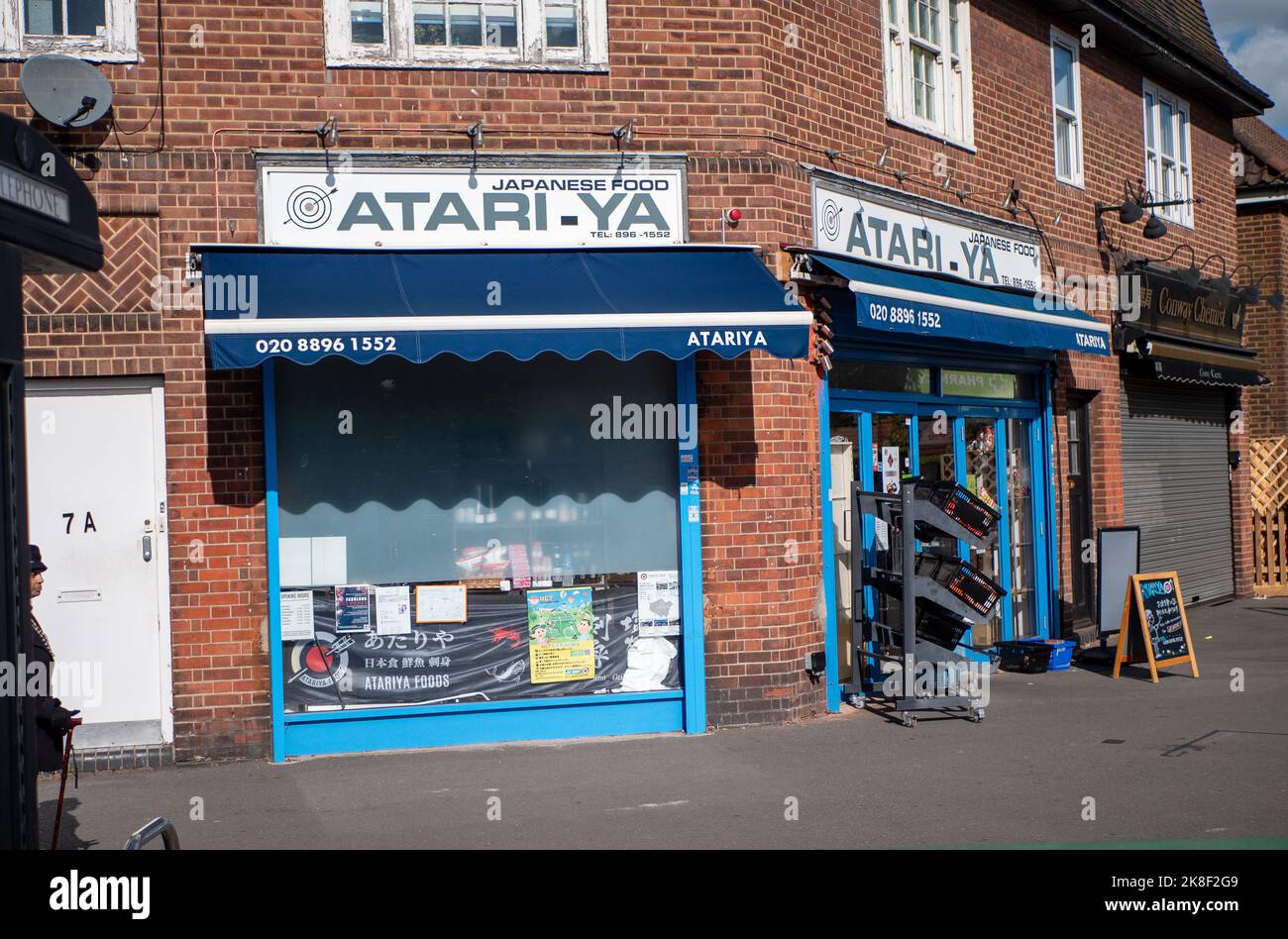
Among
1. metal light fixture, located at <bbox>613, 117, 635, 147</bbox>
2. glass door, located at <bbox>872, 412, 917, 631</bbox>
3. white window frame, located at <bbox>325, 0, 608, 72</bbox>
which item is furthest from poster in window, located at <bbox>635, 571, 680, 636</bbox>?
white window frame, located at <bbox>325, 0, 608, 72</bbox>

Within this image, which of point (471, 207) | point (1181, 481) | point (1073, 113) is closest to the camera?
point (471, 207)

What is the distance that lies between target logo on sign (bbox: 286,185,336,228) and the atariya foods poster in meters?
2.56

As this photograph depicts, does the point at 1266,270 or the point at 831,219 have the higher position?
the point at 1266,270

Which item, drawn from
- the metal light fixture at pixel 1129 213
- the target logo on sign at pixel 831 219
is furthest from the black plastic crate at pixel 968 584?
the metal light fixture at pixel 1129 213

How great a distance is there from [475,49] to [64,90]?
2.77m

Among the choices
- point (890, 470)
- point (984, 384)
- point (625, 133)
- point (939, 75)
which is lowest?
point (890, 470)

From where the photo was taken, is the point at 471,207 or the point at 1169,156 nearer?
the point at 471,207

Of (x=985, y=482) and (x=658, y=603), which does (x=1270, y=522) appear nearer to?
(x=985, y=482)

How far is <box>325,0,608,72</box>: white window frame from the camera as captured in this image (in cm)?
895

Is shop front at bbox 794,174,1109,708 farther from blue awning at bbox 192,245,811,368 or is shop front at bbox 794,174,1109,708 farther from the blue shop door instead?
blue awning at bbox 192,245,811,368

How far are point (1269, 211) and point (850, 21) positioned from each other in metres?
12.5

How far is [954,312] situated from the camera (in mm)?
10375

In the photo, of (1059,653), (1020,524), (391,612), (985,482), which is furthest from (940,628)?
(391,612)

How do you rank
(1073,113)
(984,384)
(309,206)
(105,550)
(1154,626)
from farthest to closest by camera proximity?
(1073,113) < (984,384) < (1154,626) < (309,206) < (105,550)
